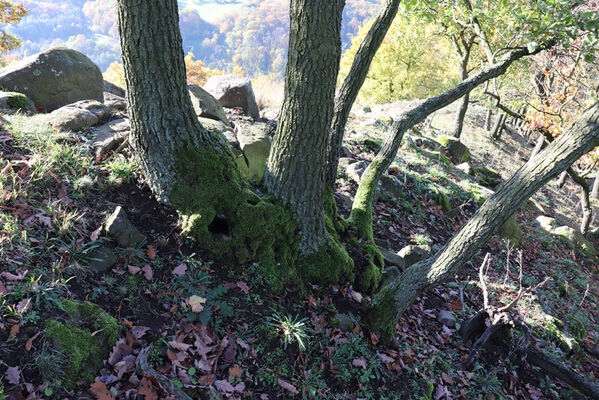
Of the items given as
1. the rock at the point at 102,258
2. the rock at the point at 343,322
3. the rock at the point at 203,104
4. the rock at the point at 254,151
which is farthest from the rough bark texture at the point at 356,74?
the rock at the point at 102,258

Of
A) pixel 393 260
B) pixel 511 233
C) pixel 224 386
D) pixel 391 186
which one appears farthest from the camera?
pixel 511 233

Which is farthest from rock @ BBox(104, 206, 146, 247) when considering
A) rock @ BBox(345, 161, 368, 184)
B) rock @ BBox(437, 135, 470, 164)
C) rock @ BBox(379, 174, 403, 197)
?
rock @ BBox(437, 135, 470, 164)

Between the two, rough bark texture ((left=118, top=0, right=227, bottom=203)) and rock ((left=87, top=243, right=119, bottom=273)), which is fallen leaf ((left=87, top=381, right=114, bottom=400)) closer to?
rock ((left=87, top=243, right=119, bottom=273))

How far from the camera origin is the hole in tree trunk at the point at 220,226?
3.73 m

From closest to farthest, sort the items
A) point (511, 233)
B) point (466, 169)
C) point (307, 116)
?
1. point (307, 116)
2. point (511, 233)
3. point (466, 169)

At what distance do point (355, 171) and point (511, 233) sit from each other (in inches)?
194

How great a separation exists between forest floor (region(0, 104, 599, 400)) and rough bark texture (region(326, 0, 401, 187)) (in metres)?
1.92

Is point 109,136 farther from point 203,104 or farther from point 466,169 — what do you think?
point 466,169

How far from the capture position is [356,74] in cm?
484

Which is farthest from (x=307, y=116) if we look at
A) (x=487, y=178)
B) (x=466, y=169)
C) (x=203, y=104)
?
(x=487, y=178)

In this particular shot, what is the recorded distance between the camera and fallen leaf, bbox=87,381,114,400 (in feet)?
7.23

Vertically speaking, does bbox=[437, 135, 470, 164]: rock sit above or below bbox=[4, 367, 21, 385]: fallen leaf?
below

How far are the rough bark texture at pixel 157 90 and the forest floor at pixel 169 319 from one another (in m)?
0.51

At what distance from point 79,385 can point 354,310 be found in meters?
2.84
